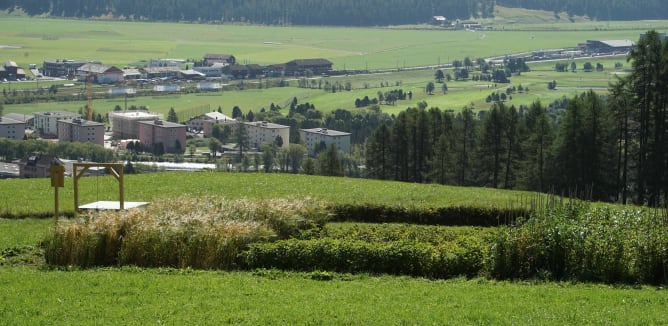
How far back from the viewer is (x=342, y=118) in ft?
231

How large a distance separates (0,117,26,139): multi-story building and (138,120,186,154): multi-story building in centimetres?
745

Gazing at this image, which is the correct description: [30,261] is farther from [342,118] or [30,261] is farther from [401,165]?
[342,118]

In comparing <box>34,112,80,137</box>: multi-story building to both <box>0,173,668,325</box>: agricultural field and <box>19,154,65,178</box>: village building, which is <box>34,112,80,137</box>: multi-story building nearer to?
<box>19,154,65,178</box>: village building

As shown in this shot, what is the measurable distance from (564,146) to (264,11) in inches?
5178

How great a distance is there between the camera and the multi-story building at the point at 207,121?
72312mm

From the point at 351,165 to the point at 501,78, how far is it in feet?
151

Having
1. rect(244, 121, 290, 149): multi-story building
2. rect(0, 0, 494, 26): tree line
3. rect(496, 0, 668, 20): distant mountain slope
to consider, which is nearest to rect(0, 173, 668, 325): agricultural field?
rect(244, 121, 290, 149): multi-story building

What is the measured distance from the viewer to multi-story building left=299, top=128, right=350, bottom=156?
2429 inches

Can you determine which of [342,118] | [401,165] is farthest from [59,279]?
[342,118]

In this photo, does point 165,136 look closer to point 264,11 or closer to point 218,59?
point 218,59

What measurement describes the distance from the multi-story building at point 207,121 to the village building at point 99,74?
88.7 feet

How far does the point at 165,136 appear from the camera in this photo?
6481 centimetres

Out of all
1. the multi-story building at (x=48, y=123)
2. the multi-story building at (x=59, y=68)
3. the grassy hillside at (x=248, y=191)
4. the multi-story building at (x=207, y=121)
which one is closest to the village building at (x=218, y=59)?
the multi-story building at (x=59, y=68)

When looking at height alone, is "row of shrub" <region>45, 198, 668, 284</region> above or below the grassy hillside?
above
